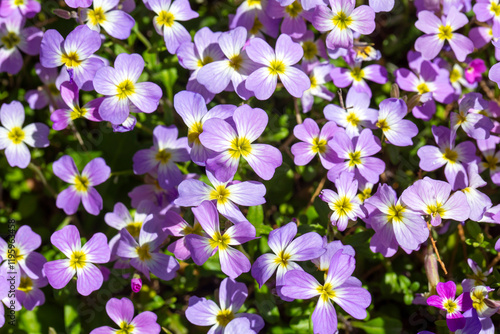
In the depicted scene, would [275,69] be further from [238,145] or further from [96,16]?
[96,16]

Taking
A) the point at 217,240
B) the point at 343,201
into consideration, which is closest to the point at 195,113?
the point at 217,240

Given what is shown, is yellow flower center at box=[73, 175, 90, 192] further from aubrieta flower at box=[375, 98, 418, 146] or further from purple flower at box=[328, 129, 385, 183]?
aubrieta flower at box=[375, 98, 418, 146]

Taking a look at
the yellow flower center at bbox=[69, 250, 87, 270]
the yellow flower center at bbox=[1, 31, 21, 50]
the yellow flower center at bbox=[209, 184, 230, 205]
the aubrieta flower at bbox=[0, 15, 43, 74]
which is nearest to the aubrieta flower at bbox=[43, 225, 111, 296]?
the yellow flower center at bbox=[69, 250, 87, 270]

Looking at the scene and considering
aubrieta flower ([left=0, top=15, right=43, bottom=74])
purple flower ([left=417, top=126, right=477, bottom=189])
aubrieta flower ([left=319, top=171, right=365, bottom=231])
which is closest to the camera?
aubrieta flower ([left=319, top=171, right=365, bottom=231])

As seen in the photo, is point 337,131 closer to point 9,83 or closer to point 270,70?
point 270,70

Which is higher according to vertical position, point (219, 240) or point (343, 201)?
point (343, 201)

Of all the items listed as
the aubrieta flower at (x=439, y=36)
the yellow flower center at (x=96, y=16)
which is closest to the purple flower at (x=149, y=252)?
the yellow flower center at (x=96, y=16)

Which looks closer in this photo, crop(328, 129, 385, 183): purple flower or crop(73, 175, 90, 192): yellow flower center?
crop(328, 129, 385, 183): purple flower
